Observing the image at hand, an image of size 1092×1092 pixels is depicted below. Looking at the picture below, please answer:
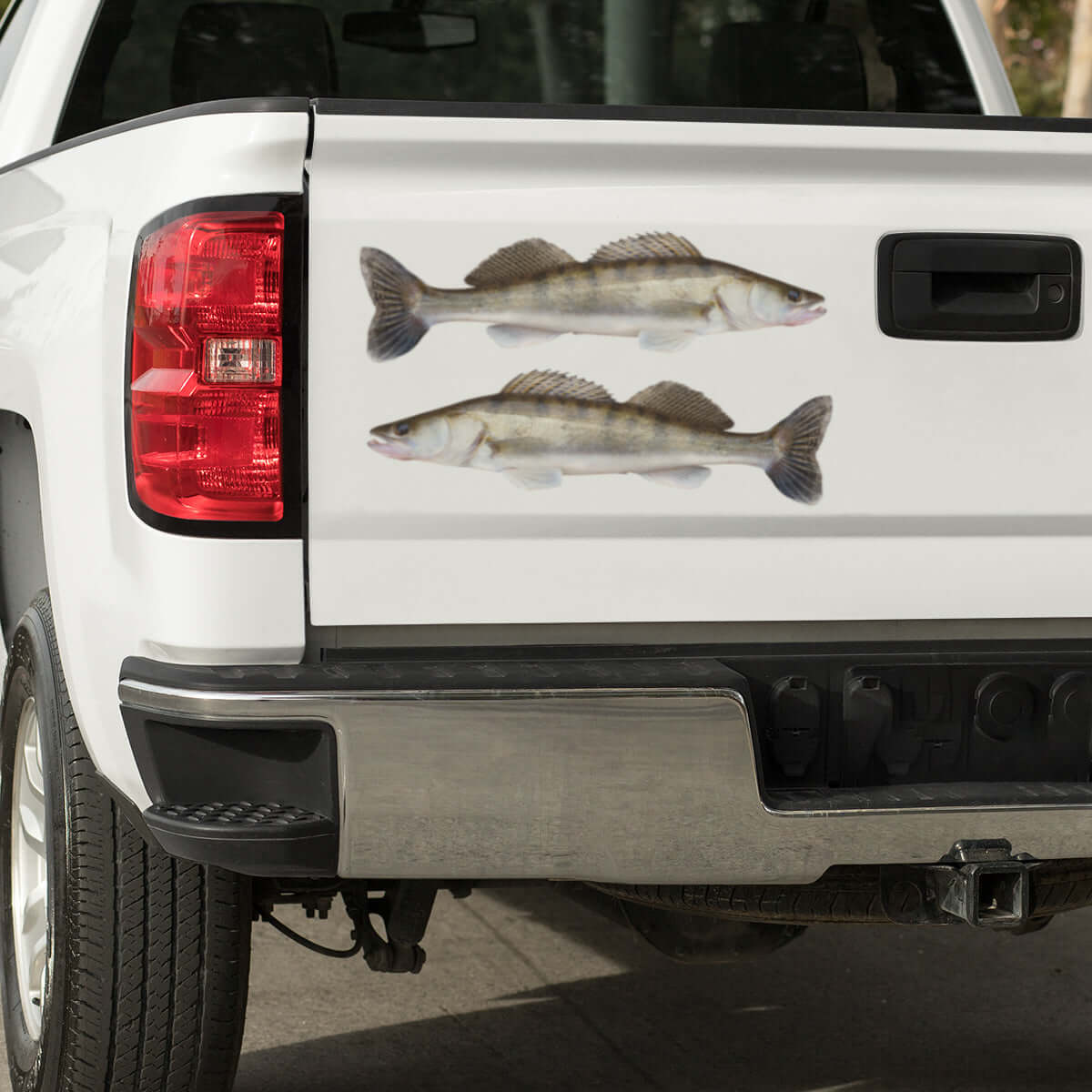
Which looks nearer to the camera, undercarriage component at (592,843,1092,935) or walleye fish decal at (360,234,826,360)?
walleye fish decal at (360,234,826,360)

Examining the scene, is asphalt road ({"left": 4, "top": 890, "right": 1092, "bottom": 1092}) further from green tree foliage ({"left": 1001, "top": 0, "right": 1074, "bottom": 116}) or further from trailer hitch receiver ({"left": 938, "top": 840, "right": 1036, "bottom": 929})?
green tree foliage ({"left": 1001, "top": 0, "right": 1074, "bottom": 116})

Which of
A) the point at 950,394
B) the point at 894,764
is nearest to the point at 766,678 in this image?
the point at 894,764

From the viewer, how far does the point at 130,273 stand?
8.18 feet

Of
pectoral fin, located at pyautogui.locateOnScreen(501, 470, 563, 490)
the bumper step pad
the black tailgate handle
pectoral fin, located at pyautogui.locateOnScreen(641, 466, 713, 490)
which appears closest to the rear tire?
the bumper step pad

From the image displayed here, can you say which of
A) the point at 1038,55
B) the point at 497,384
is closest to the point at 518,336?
the point at 497,384

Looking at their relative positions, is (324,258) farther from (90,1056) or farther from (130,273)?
(90,1056)

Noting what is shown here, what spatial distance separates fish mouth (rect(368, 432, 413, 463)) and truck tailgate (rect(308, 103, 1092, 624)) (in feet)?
0.03

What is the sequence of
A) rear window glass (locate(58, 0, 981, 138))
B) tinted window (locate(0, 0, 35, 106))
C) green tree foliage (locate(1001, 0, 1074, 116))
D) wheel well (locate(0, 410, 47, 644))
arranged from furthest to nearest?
green tree foliage (locate(1001, 0, 1074, 116)) < rear window glass (locate(58, 0, 981, 138)) < tinted window (locate(0, 0, 35, 106)) < wheel well (locate(0, 410, 47, 644))

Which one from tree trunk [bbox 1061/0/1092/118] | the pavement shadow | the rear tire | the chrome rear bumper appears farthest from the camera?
tree trunk [bbox 1061/0/1092/118]

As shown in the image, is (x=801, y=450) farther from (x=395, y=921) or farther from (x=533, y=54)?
(x=533, y=54)

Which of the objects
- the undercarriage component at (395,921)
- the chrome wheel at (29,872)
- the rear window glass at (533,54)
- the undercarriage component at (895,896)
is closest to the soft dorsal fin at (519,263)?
the undercarriage component at (895,896)

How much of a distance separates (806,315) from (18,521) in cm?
160

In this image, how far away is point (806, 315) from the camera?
253 centimetres

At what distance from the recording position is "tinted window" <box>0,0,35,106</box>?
3.95 metres
